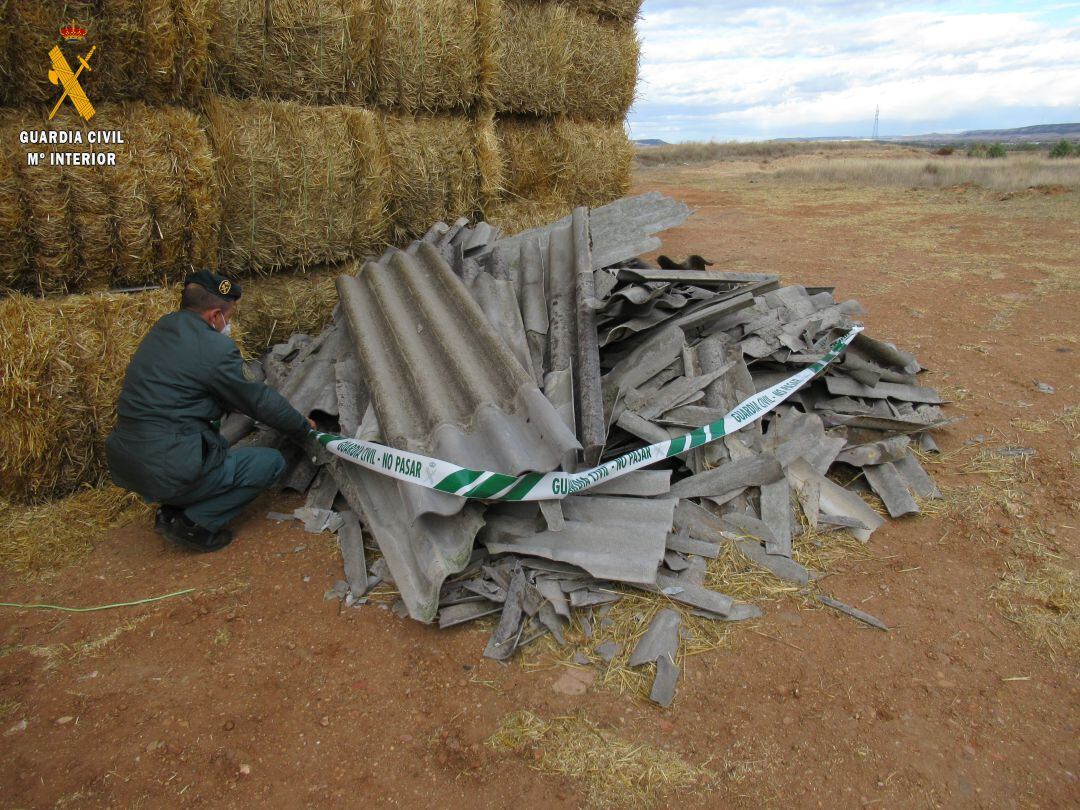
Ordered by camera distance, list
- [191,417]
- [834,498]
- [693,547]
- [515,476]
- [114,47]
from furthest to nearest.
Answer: [834,498], [114,47], [191,417], [693,547], [515,476]

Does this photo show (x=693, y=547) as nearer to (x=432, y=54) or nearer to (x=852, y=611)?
(x=852, y=611)

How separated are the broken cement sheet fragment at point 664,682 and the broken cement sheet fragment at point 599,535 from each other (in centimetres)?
45

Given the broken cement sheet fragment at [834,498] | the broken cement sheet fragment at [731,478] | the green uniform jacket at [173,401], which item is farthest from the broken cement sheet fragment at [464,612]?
the broken cement sheet fragment at [834,498]

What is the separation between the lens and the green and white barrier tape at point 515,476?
367 centimetres

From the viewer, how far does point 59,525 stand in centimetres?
436

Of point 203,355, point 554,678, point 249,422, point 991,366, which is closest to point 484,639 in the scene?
point 554,678

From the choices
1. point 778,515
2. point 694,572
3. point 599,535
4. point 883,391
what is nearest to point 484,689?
point 599,535

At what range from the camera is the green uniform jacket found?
3934mm

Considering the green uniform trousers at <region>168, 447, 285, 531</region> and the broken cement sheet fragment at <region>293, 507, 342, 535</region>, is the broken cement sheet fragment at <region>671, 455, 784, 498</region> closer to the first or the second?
the broken cement sheet fragment at <region>293, 507, 342, 535</region>

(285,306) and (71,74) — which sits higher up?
(71,74)

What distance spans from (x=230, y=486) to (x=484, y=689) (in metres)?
2.16

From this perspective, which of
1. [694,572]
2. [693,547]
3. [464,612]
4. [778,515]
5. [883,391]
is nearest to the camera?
[464,612]

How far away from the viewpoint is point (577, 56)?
931 centimetres

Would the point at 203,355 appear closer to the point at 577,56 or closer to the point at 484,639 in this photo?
the point at 484,639
